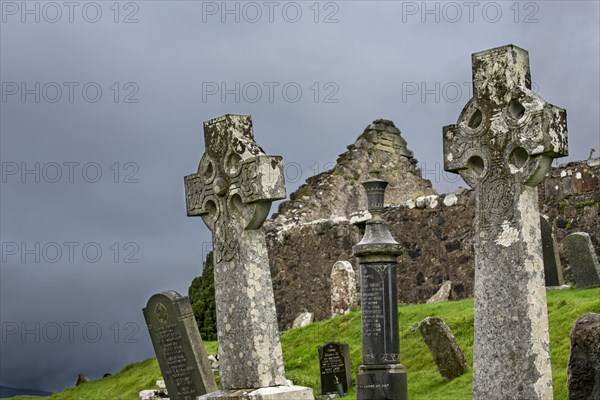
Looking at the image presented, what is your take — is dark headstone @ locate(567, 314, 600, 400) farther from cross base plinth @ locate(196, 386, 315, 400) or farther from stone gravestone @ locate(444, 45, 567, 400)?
cross base plinth @ locate(196, 386, 315, 400)

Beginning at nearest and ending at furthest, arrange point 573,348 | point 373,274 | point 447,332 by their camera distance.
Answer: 1. point 573,348
2. point 373,274
3. point 447,332

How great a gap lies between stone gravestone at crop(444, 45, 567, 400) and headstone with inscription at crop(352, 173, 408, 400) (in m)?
4.55

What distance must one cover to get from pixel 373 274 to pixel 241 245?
4.09 metres

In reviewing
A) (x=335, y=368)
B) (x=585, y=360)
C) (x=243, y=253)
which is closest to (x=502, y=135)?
(x=585, y=360)

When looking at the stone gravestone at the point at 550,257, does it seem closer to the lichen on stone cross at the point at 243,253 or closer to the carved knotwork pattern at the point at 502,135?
the lichen on stone cross at the point at 243,253

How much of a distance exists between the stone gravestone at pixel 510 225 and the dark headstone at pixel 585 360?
465mm

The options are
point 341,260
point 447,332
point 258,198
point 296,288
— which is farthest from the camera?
point 296,288

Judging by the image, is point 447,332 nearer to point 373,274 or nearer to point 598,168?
point 373,274

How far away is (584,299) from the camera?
17328 millimetres

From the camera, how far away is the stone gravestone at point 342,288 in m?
24.3

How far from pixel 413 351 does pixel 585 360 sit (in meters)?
9.33

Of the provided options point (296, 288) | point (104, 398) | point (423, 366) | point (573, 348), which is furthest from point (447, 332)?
point (296, 288)

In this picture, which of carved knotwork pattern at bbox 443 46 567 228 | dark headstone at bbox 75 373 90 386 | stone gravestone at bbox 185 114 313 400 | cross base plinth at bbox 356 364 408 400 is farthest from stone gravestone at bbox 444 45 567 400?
dark headstone at bbox 75 373 90 386

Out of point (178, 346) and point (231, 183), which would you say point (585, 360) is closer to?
point (231, 183)
